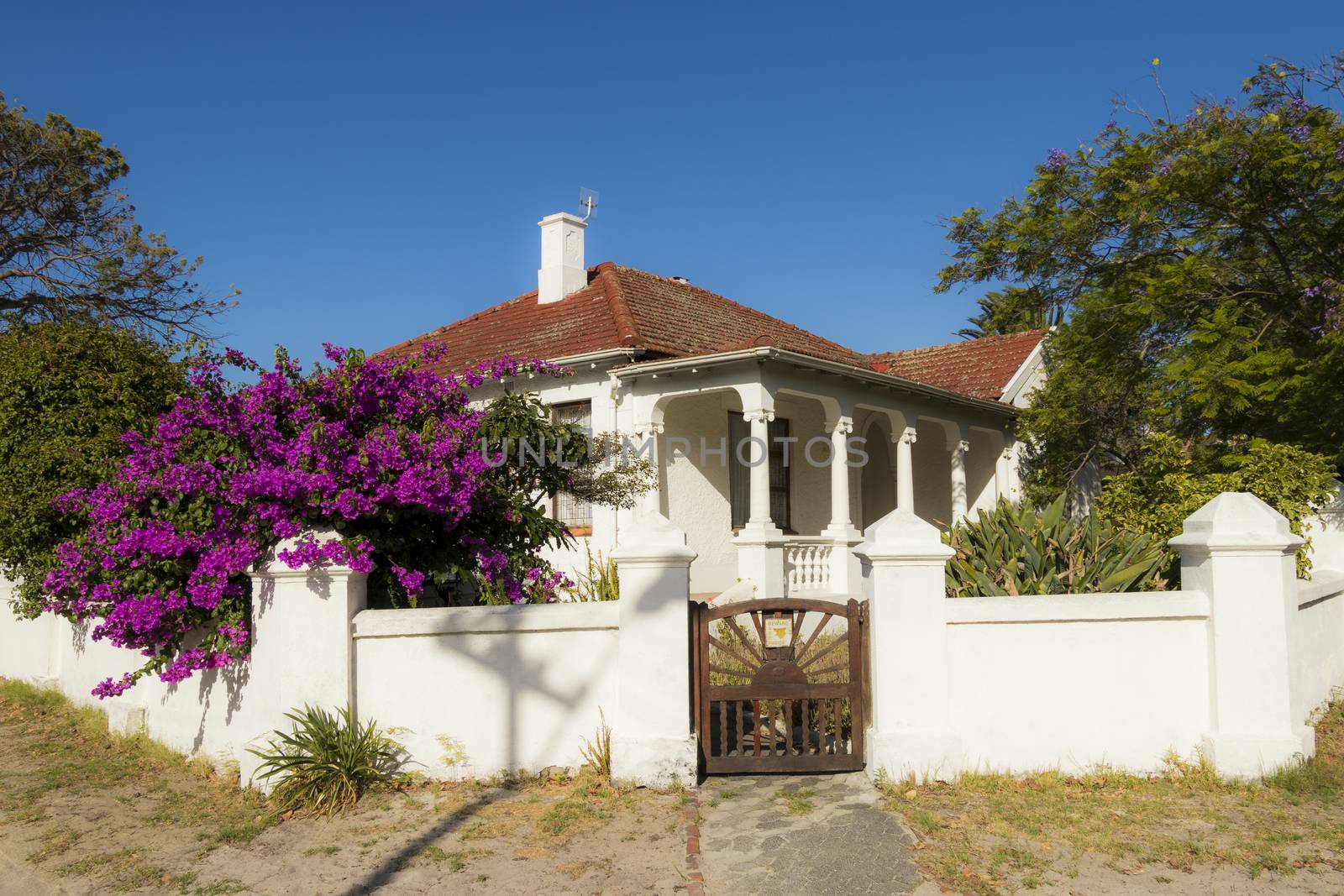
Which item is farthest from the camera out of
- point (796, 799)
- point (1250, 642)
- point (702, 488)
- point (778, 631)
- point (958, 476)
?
point (958, 476)

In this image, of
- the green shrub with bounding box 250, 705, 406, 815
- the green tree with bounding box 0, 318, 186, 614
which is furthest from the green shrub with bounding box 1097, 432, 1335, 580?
the green tree with bounding box 0, 318, 186, 614

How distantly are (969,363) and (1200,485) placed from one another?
849 cm

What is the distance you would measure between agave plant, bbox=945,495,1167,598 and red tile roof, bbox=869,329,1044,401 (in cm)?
958

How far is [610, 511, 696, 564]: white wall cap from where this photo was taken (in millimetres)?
6422

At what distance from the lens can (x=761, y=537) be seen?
12.2 meters

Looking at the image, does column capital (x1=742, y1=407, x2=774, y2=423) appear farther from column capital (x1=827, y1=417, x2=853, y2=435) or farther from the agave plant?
the agave plant

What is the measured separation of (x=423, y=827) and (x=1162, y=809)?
4.16m

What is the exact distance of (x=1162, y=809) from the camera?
5.88 m

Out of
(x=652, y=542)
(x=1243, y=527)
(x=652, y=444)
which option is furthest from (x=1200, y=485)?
(x=652, y=542)

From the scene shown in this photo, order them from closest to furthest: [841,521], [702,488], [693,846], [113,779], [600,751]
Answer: [693,846], [600,751], [113,779], [841,521], [702,488]

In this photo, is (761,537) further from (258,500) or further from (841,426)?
(258,500)

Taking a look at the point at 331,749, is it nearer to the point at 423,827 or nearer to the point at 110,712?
the point at 423,827

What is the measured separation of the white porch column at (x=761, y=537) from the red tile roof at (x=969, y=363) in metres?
6.12

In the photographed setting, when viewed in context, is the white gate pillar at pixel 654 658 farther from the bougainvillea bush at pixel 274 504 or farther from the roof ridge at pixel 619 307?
the roof ridge at pixel 619 307
